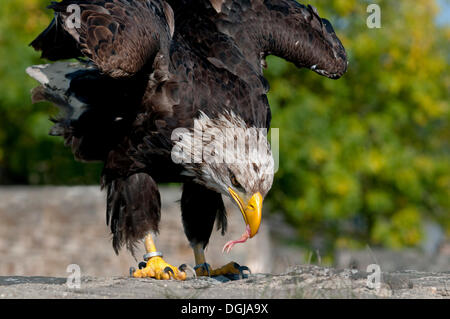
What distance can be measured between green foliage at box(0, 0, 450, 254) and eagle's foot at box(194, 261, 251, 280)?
30.5ft

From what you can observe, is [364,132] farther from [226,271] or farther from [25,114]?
[226,271]

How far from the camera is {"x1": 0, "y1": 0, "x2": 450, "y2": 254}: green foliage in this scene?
15984 mm

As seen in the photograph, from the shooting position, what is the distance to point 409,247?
17797 millimetres

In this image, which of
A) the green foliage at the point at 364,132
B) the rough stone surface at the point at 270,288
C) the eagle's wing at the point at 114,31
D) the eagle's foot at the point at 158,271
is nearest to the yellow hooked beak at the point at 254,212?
the rough stone surface at the point at 270,288

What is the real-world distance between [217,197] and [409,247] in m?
13.0

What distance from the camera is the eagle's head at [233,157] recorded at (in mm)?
4820

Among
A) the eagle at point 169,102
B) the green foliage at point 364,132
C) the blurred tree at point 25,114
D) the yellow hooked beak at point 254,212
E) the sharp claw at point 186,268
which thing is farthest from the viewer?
the green foliage at point 364,132

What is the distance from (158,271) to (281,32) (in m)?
2.39

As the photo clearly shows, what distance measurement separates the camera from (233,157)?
193 inches

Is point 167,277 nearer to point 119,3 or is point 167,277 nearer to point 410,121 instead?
point 119,3

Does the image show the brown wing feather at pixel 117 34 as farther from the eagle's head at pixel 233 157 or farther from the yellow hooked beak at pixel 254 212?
the yellow hooked beak at pixel 254 212

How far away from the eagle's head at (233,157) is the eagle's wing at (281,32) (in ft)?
3.23

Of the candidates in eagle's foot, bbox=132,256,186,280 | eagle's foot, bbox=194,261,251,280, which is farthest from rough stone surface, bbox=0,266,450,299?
eagle's foot, bbox=194,261,251,280
